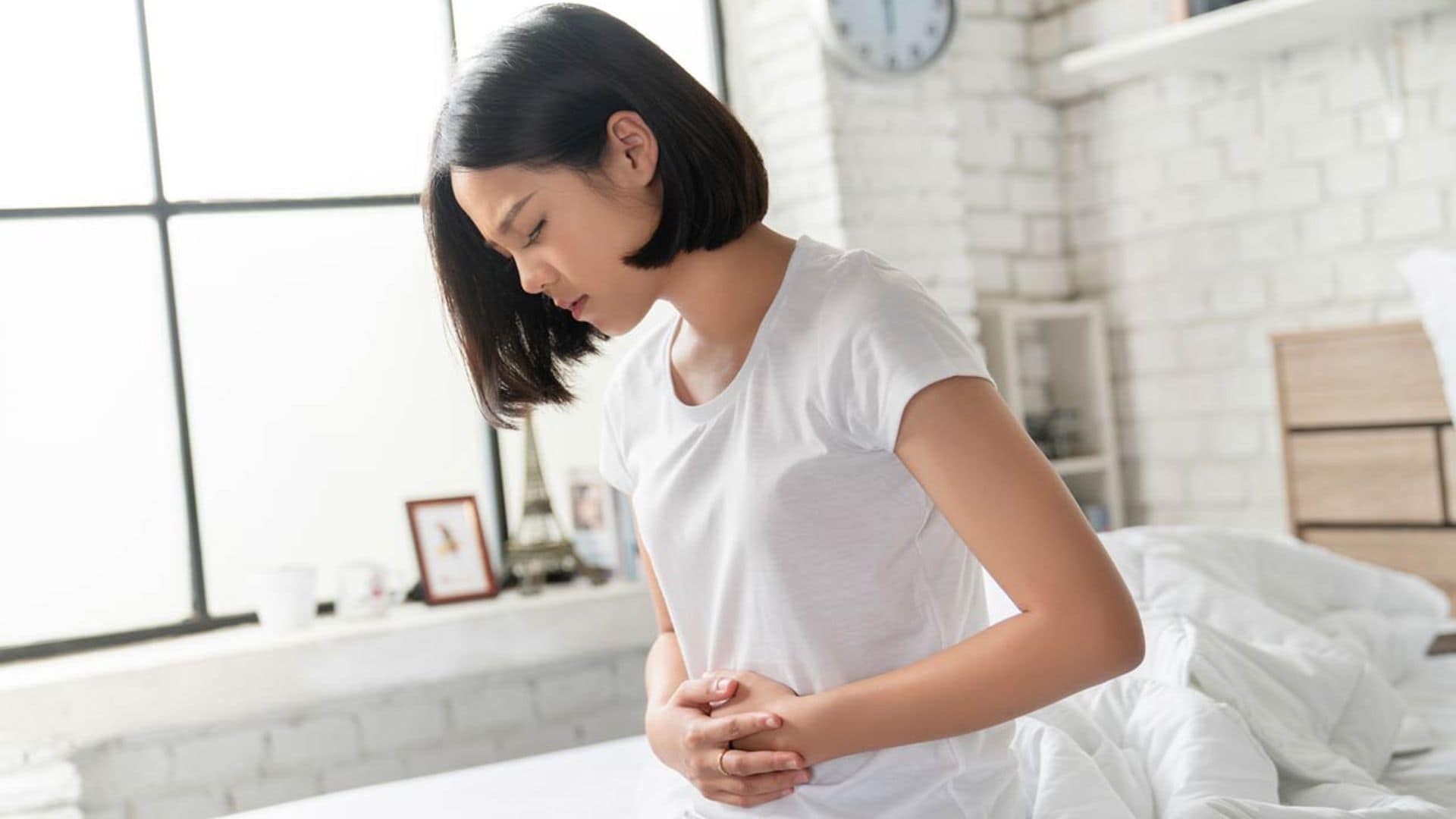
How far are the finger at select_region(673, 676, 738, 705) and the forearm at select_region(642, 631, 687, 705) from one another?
127mm

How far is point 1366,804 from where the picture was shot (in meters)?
1.38

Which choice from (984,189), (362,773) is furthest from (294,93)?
(984,189)

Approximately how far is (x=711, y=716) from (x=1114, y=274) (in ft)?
9.52

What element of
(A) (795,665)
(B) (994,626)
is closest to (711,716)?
(A) (795,665)

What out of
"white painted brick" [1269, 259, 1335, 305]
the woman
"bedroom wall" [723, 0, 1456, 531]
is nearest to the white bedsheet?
the woman

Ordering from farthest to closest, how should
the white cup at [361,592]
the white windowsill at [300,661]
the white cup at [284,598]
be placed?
the white cup at [361,592] → the white cup at [284,598] → the white windowsill at [300,661]

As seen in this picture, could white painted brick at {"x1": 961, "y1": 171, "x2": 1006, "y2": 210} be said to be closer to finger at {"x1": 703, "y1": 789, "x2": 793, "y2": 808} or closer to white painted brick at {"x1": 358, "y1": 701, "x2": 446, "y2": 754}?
white painted brick at {"x1": 358, "y1": 701, "x2": 446, "y2": 754}

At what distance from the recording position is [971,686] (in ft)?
3.32

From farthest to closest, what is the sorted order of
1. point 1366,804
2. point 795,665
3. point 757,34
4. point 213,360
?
point 757,34, point 213,360, point 1366,804, point 795,665

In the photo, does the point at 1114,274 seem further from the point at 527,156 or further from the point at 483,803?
the point at 527,156

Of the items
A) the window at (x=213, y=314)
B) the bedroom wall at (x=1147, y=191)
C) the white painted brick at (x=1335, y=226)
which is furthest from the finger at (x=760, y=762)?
the white painted brick at (x=1335, y=226)

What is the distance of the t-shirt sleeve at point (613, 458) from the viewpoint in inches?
51.3

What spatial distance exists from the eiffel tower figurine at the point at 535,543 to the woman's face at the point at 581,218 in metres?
1.98

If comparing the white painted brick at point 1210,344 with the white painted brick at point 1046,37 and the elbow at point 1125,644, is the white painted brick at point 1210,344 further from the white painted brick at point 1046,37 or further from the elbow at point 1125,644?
the elbow at point 1125,644
